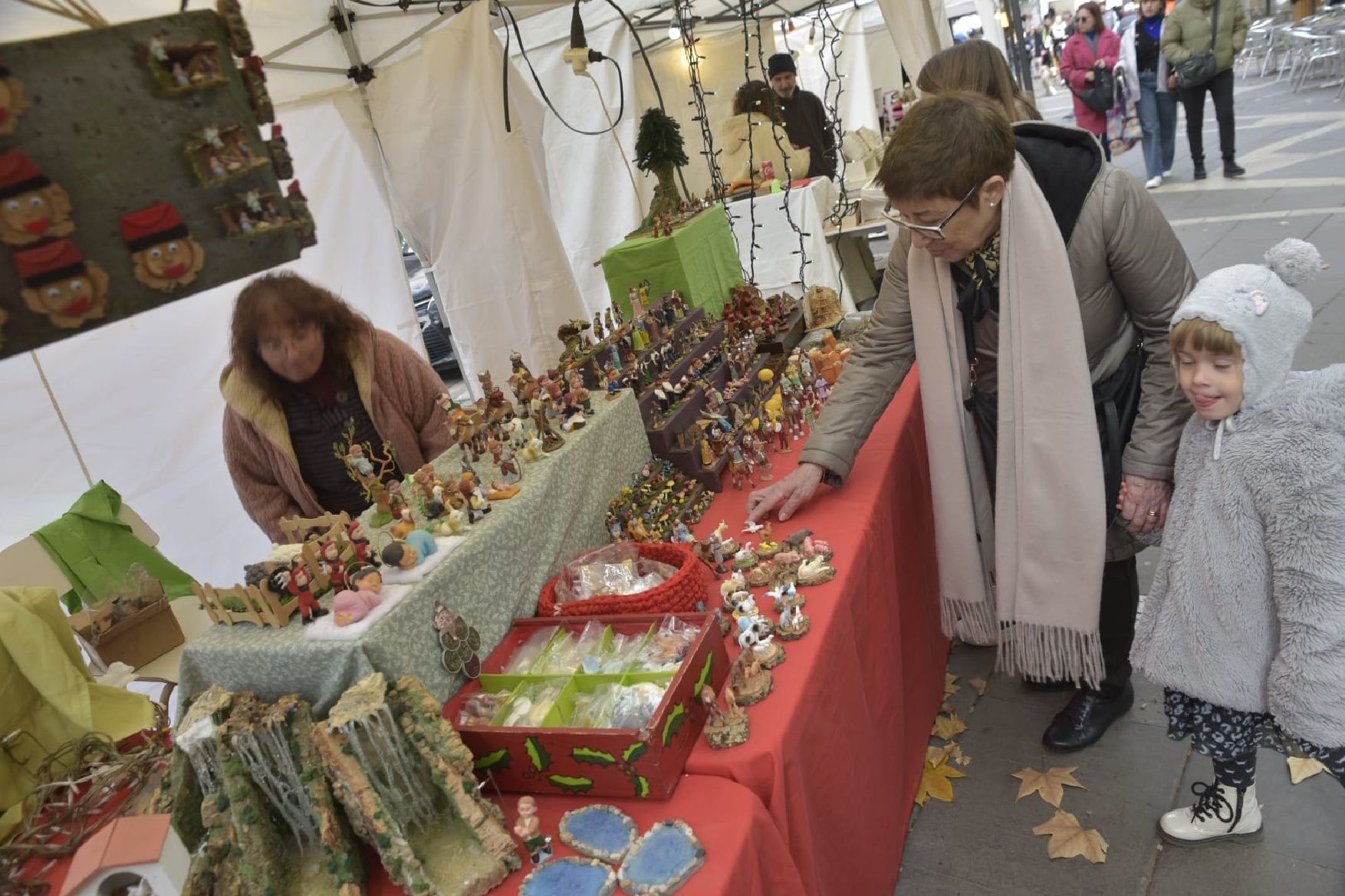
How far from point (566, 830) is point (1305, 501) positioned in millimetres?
1519

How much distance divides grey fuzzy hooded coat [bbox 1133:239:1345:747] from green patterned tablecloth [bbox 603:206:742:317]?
98.6 inches

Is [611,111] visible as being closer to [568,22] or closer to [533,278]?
[568,22]

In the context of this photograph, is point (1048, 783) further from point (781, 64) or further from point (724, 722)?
point (781, 64)

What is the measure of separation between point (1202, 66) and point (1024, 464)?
7.36 metres

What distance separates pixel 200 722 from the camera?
1535 millimetres

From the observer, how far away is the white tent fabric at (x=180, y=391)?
11.7 feet

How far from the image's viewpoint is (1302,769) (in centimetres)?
234

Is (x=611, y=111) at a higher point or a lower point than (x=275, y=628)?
higher

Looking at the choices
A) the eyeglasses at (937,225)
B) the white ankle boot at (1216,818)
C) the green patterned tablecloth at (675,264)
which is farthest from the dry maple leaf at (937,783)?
the green patterned tablecloth at (675,264)

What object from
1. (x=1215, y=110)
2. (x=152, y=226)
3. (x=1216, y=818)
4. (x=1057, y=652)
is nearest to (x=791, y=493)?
(x=1057, y=652)

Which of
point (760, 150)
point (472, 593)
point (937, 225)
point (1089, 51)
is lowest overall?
point (472, 593)

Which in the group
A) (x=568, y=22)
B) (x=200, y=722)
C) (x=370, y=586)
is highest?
(x=568, y=22)

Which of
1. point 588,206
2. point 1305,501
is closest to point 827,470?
point 1305,501

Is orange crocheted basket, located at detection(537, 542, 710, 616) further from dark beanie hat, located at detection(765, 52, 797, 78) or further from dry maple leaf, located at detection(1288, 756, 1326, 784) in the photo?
dark beanie hat, located at detection(765, 52, 797, 78)
